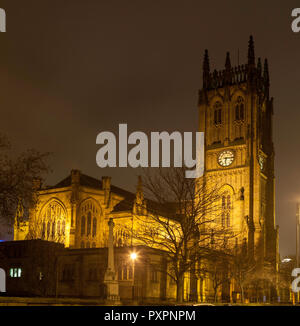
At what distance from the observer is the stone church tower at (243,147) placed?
296ft

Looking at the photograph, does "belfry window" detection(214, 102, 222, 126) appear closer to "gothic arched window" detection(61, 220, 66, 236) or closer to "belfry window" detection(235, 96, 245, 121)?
"belfry window" detection(235, 96, 245, 121)

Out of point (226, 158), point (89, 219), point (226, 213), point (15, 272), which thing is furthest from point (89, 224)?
point (226, 158)

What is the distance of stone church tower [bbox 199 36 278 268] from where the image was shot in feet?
296

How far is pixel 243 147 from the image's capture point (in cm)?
9406

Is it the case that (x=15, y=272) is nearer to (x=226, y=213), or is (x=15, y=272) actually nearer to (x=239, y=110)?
(x=226, y=213)

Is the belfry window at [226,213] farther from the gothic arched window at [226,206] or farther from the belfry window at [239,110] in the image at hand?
the belfry window at [239,110]

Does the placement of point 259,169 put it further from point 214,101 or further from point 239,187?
point 214,101

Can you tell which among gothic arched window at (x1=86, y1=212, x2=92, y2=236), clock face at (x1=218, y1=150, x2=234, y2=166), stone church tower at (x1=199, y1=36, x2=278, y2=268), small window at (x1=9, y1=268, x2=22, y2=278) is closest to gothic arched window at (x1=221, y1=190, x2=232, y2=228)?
stone church tower at (x1=199, y1=36, x2=278, y2=268)

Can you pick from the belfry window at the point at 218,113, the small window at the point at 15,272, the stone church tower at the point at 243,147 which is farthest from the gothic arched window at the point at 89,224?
the belfry window at the point at 218,113

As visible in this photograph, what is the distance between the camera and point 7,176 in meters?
24.8

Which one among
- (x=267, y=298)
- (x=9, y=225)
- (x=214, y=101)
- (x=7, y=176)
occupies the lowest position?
(x=267, y=298)

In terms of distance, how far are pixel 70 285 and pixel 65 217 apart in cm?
1518

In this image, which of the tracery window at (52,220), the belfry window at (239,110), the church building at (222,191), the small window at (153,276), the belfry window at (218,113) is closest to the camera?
the small window at (153,276)
